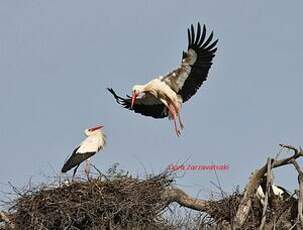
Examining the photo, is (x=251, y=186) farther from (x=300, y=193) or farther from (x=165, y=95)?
(x=165, y=95)

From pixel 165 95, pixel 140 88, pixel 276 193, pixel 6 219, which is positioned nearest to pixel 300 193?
pixel 276 193

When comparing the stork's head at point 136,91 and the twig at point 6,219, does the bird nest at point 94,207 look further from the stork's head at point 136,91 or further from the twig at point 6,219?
the stork's head at point 136,91

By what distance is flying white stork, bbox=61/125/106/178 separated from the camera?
502 inches

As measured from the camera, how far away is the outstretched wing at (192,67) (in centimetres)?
1409

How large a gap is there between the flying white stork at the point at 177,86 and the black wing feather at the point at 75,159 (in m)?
2.04

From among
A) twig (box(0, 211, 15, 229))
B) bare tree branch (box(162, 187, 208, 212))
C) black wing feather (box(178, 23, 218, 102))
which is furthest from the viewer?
black wing feather (box(178, 23, 218, 102))

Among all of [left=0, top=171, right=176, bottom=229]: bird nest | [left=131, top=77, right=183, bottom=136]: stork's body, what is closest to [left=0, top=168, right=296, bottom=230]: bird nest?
[left=0, top=171, right=176, bottom=229]: bird nest

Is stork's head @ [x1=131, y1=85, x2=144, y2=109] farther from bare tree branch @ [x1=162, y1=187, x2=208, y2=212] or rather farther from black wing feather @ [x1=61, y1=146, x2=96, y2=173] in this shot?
bare tree branch @ [x1=162, y1=187, x2=208, y2=212]

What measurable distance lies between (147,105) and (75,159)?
2.77 m

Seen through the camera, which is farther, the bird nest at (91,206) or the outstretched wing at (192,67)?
the outstretched wing at (192,67)

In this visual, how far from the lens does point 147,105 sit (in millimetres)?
15266

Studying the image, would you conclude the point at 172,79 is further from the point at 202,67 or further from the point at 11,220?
the point at 11,220

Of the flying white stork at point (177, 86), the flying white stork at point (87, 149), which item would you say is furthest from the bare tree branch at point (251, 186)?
the flying white stork at point (177, 86)

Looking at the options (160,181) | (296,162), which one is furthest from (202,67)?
(296,162)
